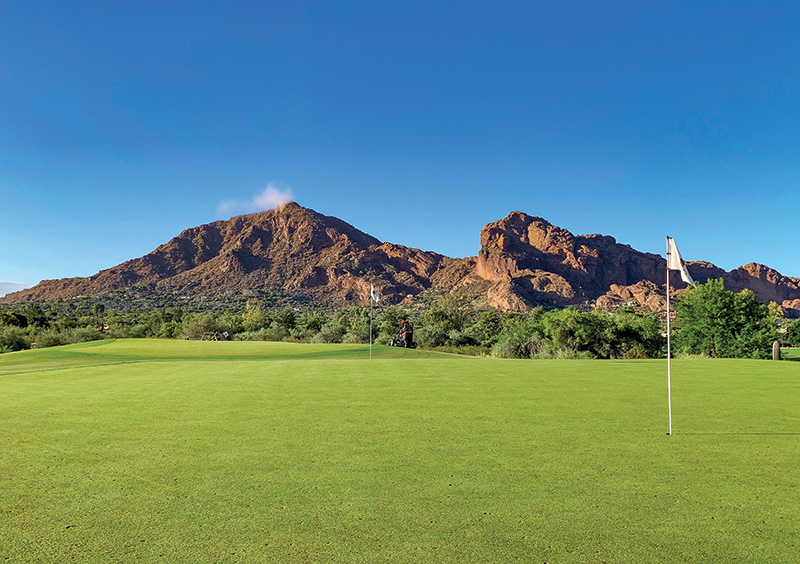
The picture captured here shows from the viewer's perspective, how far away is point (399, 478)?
4977 mm

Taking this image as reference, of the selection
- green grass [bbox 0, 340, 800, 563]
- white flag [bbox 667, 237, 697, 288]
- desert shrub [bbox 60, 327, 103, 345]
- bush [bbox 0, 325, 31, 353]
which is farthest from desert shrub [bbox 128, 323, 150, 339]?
white flag [bbox 667, 237, 697, 288]

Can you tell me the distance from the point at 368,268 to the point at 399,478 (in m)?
163

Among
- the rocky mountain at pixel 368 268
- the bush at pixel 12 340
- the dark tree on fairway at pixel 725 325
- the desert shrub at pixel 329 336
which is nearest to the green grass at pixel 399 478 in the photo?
the dark tree on fairway at pixel 725 325

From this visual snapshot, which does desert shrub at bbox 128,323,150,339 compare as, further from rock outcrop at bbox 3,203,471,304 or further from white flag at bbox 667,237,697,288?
rock outcrop at bbox 3,203,471,304

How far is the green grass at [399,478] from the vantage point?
3.58 meters

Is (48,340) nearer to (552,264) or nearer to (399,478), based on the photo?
(399,478)

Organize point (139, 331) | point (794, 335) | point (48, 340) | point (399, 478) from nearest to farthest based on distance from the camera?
point (399, 478), point (48, 340), point (139, 331), point (794, 335)

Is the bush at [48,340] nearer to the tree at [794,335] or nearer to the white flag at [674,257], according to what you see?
the white flag at [674,257]

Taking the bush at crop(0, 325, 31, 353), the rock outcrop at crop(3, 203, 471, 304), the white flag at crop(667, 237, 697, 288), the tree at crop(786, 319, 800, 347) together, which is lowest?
the bush at crop(0, 325, 31, 353)

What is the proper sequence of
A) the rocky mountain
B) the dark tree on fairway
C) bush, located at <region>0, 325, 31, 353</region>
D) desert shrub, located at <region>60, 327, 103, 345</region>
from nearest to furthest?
the dark tree on fairway, bush, located at <region>0, 325, 31, 353</region>, desert shrub, located at <region>60, 327, 103, 345</region>, the rocky mountain

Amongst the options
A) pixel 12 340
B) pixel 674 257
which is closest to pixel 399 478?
pixel 674 257

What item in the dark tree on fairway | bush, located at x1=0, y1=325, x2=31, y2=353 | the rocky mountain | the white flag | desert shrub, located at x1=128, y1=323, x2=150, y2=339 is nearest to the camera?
the white flag

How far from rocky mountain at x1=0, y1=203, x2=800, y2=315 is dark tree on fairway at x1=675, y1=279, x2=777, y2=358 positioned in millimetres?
85507

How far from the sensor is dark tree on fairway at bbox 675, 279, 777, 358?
33500 millimetres
